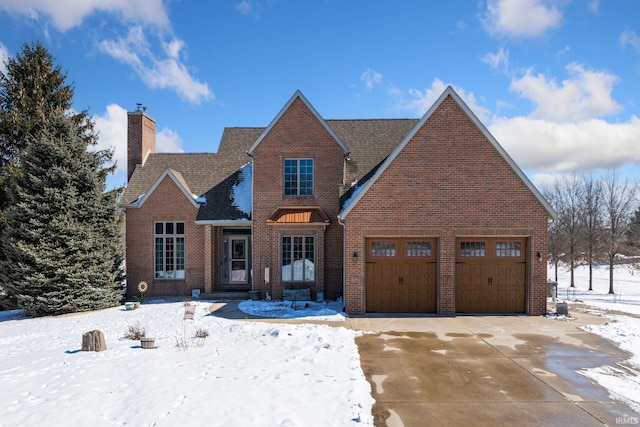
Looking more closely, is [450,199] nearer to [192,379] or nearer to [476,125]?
[476,125]

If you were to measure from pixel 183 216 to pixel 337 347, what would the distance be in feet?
37.6

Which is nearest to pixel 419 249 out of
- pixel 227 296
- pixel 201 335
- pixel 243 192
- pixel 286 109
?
pixel 201 335

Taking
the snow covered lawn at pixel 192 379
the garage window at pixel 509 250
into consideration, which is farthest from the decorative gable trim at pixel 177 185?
the garage window at pixel 509 250

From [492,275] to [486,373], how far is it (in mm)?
6645

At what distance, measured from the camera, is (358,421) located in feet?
19.5

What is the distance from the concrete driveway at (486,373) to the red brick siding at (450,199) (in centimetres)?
177

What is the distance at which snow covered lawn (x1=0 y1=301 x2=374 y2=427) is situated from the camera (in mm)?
6215

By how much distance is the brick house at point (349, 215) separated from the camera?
13.9m

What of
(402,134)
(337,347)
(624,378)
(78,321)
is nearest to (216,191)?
(78,321)

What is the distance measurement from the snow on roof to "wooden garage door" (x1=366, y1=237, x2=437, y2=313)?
683cm

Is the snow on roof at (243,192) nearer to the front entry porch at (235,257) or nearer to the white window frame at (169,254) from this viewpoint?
the front entry porch at (235,257)

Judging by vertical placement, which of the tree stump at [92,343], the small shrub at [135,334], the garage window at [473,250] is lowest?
the small shrub at [135,334]

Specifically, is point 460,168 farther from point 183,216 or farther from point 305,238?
point 183,216

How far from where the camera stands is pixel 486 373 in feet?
26.9
